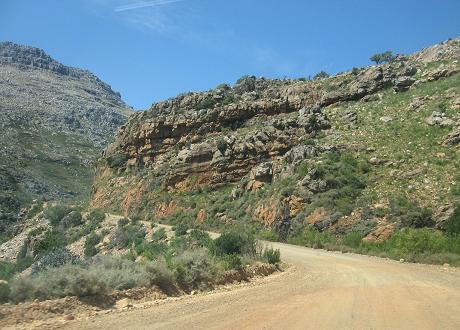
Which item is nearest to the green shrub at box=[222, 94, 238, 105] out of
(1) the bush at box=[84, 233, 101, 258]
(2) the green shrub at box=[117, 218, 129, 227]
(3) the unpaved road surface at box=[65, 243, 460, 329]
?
(2) the green shrub at box=[117, 218, 129, 227]

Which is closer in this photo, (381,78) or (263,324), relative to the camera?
(263,324)

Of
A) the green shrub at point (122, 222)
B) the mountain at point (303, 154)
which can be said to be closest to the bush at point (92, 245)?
the green shrub at point (122, 222)

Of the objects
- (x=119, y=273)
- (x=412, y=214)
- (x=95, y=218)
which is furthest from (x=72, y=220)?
(x=119, y=273)

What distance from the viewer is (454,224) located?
75.8 feet

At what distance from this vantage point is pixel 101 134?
155250mm

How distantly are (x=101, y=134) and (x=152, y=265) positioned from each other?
14799 centimetres

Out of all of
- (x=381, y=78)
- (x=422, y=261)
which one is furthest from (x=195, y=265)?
(x=381, y=78)

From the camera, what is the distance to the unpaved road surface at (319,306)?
9289mm

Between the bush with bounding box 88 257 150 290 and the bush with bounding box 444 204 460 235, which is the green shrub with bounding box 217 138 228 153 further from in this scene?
the bush with bounding box 88 257 150 290

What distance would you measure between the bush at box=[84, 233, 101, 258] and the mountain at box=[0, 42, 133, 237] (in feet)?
116

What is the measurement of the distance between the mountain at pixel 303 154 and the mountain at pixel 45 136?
2958cm

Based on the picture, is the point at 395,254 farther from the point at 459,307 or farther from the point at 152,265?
the point at 152,265

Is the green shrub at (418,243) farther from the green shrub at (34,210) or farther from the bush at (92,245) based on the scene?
the green shrub at (34,210)

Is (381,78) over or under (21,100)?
under
